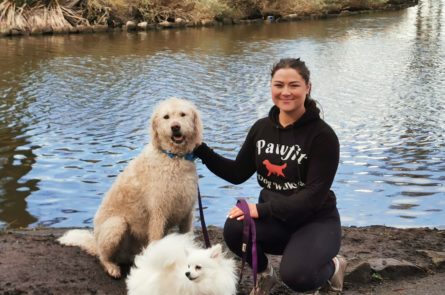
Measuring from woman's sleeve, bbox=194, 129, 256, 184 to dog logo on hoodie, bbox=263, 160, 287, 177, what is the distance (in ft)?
0.89

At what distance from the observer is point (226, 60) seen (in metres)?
19.0

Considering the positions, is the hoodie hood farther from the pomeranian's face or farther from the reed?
the reed

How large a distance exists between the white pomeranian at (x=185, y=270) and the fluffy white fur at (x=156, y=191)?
900 millimetres

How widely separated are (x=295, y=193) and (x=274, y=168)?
0.74 feet

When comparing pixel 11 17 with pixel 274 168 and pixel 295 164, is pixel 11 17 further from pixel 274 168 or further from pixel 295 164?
pixel 295 164

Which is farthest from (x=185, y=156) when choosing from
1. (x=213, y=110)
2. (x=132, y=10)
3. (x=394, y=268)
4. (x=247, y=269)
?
(x=132, y=10)

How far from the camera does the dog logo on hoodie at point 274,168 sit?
3.79 meters

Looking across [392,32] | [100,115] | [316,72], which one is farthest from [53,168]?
[392,32]

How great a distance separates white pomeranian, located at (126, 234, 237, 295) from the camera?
10.6 ft

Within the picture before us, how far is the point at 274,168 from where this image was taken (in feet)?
12.5

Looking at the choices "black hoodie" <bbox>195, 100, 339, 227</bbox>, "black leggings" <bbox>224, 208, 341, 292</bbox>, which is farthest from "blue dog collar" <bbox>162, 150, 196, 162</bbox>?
"black leggings" <bbox>224, 208, 341, 292</bbox>

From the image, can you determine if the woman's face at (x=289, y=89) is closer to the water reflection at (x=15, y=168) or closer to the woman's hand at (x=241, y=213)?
the woman's hand at (x=241, y=213)

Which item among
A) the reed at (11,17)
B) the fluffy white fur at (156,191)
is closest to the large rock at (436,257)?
the fluffy white fur at (156,191)

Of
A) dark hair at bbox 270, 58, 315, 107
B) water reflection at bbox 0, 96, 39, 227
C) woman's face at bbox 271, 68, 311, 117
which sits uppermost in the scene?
dark hair at bbox 270, 58, 315, 107
